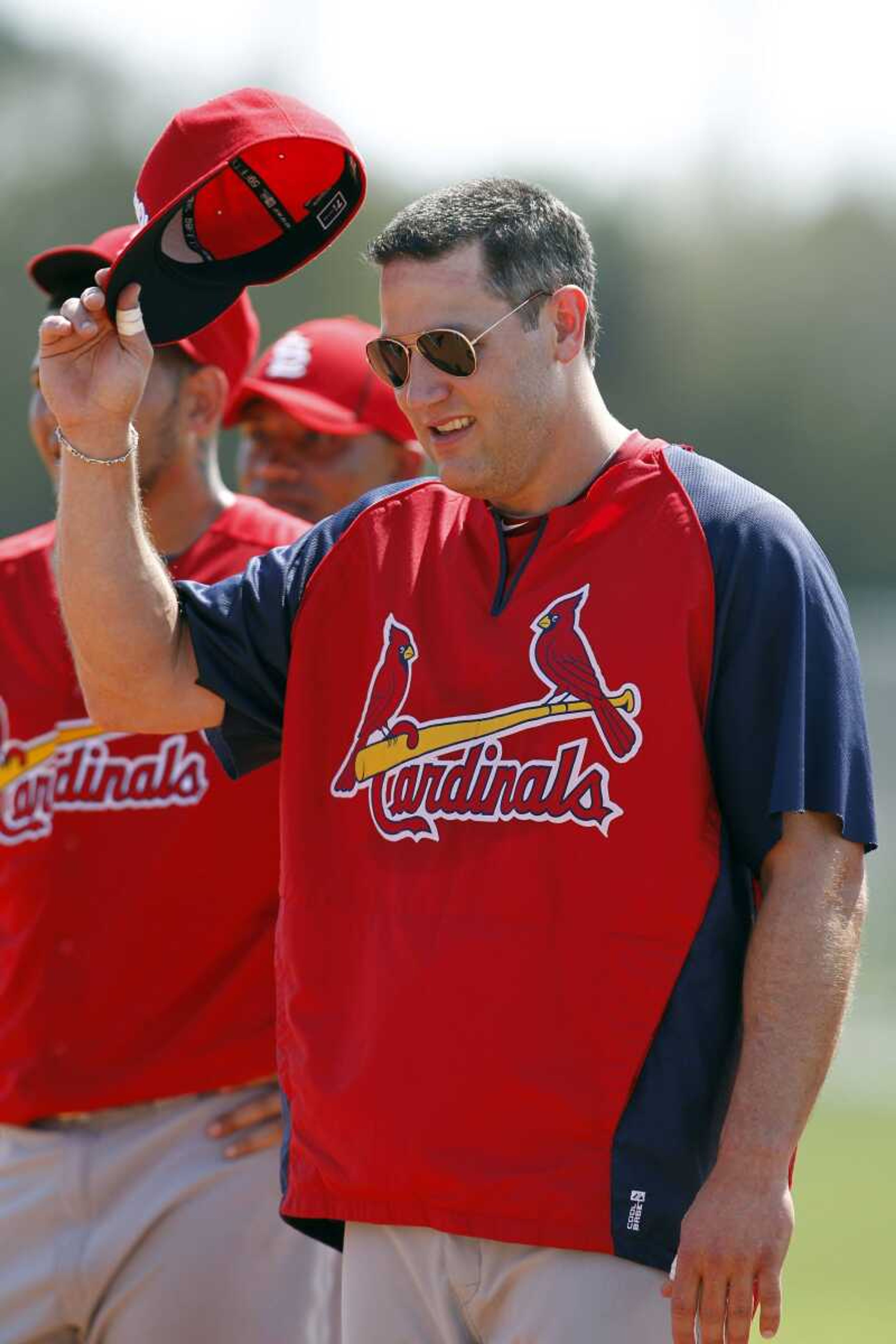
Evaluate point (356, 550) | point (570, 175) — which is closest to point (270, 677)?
point (356, 550)

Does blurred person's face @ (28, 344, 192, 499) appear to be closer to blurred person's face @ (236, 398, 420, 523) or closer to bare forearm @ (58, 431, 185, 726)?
bare forearm @ (58, 431, 185, 726)

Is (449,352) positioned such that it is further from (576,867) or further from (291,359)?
(291,359)

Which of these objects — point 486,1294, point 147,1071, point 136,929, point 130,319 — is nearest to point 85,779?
point 136,929

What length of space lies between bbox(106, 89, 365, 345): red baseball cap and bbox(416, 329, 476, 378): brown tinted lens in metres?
0.33

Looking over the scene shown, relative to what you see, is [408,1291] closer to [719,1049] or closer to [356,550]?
[719,1049]

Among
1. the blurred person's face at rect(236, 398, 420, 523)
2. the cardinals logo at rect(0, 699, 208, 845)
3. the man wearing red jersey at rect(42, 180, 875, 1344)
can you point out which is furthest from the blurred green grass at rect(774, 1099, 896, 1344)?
the man wearing red jersey at rect(42, 180, 875, 1344)

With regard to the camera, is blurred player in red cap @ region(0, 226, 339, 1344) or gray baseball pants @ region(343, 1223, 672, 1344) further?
blurred player in red cap @ region(0, 226, 339, 1344)

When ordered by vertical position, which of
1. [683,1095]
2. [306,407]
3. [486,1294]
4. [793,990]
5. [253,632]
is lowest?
[486,1294]

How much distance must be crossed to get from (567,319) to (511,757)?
0.76m

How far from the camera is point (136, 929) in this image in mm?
4152

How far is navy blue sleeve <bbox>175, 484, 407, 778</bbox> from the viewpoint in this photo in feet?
11.7

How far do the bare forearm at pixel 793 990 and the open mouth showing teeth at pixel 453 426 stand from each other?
82cm

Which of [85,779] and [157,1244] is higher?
[85,779]

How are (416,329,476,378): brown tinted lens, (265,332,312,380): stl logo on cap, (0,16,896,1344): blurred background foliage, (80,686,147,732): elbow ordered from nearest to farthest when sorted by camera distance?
(416,329,476,378): brown tinted lens → (80,686,147,732): elbow → (265,332,312,380): stl logo on cap → (0,16,896,1344): blurred background foliage
